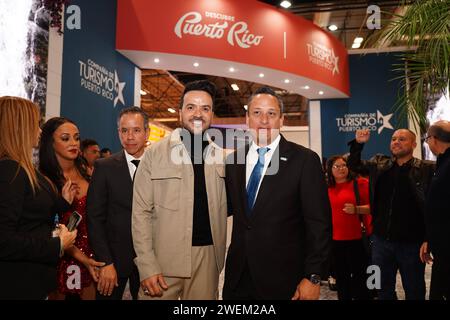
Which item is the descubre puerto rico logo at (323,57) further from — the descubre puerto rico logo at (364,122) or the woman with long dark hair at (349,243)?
the woman with long dark hair at (349,243)

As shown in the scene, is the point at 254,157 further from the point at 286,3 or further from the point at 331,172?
the point at 286,3

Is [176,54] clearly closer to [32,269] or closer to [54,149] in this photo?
[54,149]

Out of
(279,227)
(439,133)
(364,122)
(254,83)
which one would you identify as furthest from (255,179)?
(254,83)

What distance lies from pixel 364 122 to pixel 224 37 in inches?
203

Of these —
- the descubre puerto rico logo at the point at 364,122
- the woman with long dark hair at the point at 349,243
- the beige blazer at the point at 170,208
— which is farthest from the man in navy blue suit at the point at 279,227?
the descubre puerto rico logo at the point at 364,122

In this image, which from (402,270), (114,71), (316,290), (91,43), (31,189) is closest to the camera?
(31,189)

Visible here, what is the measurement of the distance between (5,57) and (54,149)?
5.84 ft

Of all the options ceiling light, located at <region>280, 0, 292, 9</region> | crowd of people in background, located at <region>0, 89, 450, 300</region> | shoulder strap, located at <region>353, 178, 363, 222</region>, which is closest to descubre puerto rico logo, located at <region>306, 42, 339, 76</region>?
ceiling light, located at <region>280, 0, 292, 9</region>

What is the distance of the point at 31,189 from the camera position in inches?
64.2

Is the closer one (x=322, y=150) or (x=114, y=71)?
(x=114, y=71)

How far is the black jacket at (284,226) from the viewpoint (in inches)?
72.2

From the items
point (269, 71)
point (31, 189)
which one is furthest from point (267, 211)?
point (269, 71)

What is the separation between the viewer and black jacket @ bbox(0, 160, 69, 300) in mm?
1525

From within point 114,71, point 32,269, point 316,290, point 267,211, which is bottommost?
point 316,290
